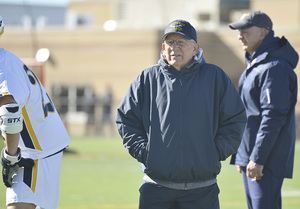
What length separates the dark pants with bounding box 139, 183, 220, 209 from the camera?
496cm

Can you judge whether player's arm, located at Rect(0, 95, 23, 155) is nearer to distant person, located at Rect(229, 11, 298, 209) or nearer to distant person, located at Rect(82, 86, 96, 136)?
distant person, located at Rect(229, 11, 298, 209)

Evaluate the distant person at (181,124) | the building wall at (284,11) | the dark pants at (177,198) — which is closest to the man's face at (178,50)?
the distant person at (181,124)

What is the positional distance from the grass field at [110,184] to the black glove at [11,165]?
428cm

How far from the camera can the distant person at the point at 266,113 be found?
5.75 m

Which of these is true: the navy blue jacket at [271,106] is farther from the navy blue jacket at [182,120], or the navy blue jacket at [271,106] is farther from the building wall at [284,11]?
the building wall at [284,11]

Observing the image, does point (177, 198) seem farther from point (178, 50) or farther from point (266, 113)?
point (266, 113)

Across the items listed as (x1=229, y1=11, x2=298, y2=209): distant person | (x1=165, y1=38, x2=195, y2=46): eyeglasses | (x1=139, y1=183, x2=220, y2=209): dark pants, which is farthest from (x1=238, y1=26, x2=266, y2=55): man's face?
(x1=139, y1=183, x2=220, y2=209): dark pants

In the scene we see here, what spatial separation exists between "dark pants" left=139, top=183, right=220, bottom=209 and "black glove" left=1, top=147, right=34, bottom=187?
3.12ft

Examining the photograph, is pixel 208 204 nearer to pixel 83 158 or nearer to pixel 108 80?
pixel 83 158

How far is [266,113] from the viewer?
18.9ft

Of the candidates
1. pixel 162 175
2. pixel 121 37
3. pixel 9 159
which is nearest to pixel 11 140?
pixel 9 159

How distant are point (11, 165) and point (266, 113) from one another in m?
2.36

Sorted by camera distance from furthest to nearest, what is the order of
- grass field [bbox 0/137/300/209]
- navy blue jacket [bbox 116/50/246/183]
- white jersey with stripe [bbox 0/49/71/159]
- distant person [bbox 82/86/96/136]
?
1. distant person [bbox 82/86/96/136]
2. grass field [bbox 0/137/300/209]
3. navy blue jacket [bbox 116/50/246/183]
4. white jersey with stripe [bbox 0/49/71/159]

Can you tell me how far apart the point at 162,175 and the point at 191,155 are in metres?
0.27
